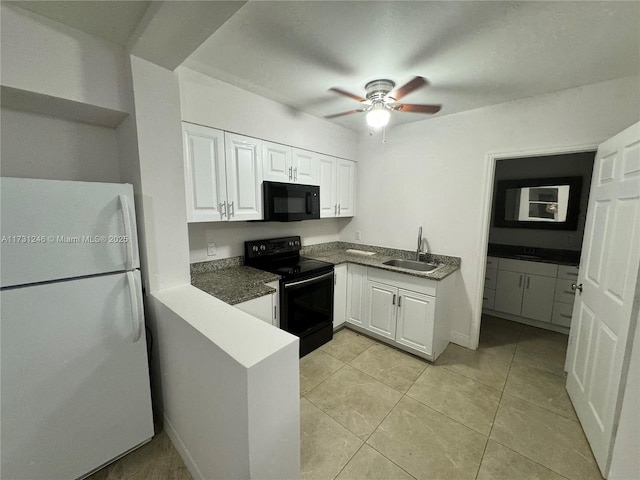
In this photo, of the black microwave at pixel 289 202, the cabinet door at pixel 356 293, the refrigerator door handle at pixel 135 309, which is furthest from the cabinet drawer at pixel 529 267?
the refrigerator door handle at pixel 135 309

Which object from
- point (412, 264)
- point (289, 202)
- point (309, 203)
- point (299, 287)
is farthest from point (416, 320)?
point (289, 202)

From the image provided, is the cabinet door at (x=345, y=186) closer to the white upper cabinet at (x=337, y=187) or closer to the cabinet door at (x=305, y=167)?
the white upper cabinet at (x=337, y=187)

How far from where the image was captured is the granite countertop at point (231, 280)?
5.95 feet

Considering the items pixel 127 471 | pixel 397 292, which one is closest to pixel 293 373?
pixel 127 471

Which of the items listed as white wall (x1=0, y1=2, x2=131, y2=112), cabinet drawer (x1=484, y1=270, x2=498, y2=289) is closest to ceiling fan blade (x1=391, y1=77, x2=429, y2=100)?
white wall (x1=0, y1=2, x2=131, y2=112)

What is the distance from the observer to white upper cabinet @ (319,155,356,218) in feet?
9.70

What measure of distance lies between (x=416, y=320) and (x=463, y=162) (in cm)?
166

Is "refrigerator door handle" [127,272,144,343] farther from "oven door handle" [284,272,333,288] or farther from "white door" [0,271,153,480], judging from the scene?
"oven door handle" [284,272,333,288]

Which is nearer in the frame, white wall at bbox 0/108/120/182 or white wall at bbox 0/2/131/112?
white wall at bbox 0/2/131/112

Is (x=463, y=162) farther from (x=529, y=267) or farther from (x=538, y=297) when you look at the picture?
(x=538, y=297)

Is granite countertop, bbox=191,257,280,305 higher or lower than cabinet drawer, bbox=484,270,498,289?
higher

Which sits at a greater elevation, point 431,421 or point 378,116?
point 378,116

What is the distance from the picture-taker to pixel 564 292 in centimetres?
287

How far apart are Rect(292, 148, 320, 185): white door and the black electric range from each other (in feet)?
2.23
